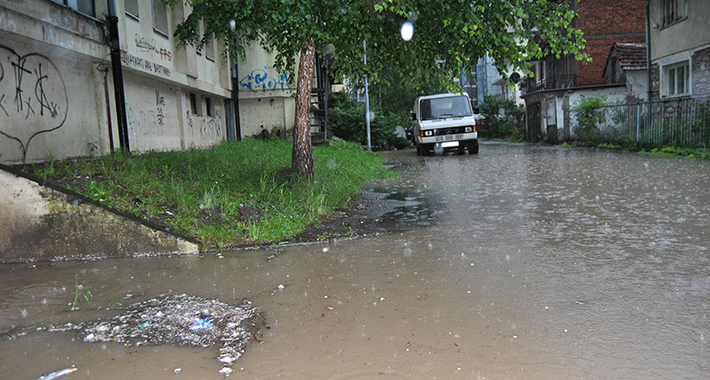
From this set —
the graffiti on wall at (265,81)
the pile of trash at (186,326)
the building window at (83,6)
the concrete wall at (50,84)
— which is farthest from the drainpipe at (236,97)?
the pile of trash at (186,326)

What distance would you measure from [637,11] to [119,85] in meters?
29.1

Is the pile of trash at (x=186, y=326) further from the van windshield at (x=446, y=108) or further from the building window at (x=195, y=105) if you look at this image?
the van windshield at (x=446, y=108)

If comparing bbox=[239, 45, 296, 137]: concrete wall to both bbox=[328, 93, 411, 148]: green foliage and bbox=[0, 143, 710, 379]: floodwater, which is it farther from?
bbox=[0, 143, 710, 379]: floodwater

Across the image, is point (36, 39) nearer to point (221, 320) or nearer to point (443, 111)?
point (221, 320)

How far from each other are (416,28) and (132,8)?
8.70 m

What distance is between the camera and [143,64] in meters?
12.9

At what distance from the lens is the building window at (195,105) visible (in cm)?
1834

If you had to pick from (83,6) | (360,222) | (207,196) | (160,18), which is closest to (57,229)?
(207,196)

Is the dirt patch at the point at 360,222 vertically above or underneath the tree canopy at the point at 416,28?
underneath

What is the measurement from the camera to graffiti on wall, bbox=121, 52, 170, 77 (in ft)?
38.9

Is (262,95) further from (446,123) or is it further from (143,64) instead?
(143,64)

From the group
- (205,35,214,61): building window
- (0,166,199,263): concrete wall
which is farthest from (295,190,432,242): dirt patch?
(205,35,214,61): building window

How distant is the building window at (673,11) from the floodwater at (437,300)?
47.8ft

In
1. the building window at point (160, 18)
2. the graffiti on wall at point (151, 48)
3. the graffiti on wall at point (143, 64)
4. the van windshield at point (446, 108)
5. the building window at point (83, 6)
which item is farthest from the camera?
the van windshield at point (446, 108)
